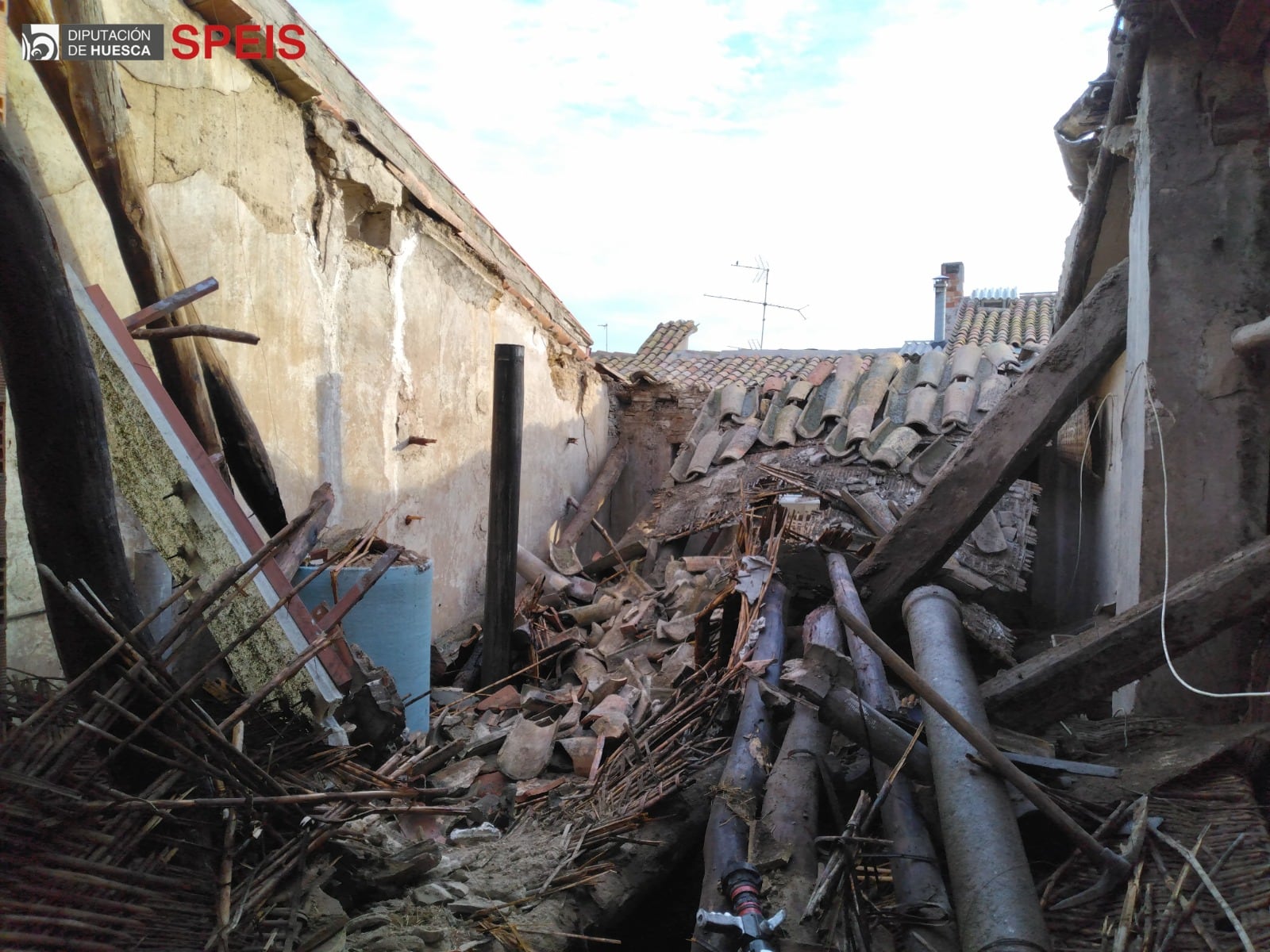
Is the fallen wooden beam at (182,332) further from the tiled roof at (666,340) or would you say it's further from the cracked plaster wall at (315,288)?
the tiled roof at (666,340)

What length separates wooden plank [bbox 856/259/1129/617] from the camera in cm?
441

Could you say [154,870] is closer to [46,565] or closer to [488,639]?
[46,565]

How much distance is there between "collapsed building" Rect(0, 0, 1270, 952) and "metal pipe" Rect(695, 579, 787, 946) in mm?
24

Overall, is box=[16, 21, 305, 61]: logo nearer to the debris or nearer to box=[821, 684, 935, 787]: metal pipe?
box=[821, 684, 935, 787]: metal pipe

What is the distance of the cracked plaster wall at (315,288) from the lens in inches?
176

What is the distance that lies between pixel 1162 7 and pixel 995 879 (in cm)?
343

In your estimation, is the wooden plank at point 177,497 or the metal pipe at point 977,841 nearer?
the metal pipe at point 977,841

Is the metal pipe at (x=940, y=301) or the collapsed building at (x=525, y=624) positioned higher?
the metal pipe at (x=940, y=301)

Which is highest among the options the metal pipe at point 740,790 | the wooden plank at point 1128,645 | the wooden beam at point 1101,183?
the wooden beam at point 1101,183

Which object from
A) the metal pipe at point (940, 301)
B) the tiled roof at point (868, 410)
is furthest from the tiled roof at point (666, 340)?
the metal pipe at point (940, 301)

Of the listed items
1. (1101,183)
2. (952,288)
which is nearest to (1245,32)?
(1101,183)

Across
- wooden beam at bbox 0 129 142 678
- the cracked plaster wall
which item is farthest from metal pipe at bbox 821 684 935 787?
the cracked plaster wall

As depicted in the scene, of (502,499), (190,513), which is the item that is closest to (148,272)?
(190,513)

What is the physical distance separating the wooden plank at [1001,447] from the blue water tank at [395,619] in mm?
2447
